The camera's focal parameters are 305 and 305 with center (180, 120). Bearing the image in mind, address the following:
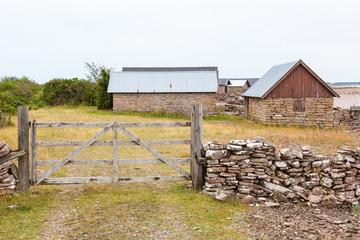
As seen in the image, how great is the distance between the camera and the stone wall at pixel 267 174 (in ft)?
23.9

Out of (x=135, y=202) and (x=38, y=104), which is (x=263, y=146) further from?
(x=38, y=104)

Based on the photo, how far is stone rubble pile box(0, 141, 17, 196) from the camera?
21.9 feet

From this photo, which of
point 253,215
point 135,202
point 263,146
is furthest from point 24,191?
point 263,146

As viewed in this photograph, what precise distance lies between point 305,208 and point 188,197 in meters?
2.70

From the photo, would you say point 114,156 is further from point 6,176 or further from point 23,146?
point 6,176

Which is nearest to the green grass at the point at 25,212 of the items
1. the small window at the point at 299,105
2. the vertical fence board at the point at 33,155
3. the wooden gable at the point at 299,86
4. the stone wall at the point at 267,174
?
the vertical fence board at the point at 33,155

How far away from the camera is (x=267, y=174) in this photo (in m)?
7.55

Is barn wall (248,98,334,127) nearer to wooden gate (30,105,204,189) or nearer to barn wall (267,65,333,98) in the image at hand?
barn wall (267,65,333,98)

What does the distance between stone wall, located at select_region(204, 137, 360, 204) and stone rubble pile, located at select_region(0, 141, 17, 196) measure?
14.7 feet

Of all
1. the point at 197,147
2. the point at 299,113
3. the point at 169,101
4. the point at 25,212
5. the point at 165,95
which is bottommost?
the point at 25,212

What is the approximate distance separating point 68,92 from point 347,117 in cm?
3210

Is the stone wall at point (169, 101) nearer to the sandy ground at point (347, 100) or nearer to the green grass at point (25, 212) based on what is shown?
the sandy ground at point (347, 100)

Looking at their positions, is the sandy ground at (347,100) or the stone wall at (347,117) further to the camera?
the sandy ground at (347,100)

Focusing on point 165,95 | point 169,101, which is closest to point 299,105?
point 169,101
